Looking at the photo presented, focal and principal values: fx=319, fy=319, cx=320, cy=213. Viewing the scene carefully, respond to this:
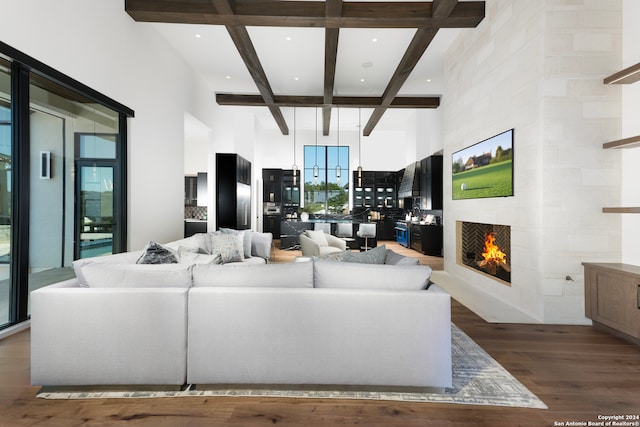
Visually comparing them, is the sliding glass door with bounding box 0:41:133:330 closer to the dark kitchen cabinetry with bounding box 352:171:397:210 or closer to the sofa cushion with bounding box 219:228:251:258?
the sofa cushion with bounding box 219:228:251:258

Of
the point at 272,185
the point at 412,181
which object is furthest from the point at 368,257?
the point at 272,185

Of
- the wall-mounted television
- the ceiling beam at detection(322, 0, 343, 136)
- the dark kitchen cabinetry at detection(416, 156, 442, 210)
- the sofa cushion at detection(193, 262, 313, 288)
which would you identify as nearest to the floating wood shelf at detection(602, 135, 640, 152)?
the wall-mounted television

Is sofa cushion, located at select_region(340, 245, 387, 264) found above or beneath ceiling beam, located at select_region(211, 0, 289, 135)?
beneath

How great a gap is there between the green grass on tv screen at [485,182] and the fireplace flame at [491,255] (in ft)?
2.08

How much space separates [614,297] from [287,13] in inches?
178

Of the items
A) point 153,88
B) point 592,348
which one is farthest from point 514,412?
point 153,88

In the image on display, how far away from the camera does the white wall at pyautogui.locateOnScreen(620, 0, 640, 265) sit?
2980mm

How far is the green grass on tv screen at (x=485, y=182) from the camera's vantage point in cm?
370

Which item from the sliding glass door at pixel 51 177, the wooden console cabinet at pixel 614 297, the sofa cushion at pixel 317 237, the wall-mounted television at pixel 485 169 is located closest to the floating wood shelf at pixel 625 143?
the wall-mounted television at pixel 485 169

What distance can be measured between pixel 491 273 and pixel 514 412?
9.50ft

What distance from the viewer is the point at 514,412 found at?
1.77m

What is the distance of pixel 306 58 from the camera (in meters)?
5.51

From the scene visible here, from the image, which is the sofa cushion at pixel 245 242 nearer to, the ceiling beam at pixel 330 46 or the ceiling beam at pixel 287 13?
the ceiling beam at pixel 287 13

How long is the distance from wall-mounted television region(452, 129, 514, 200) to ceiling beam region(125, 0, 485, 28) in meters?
1.70
